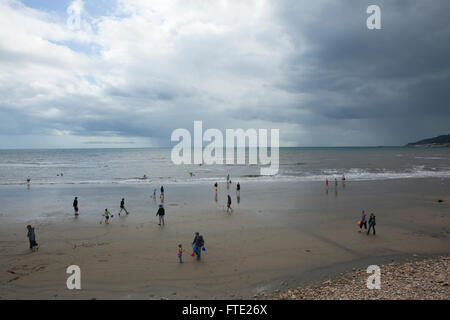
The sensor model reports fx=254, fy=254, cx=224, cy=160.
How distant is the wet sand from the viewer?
31.6 feet

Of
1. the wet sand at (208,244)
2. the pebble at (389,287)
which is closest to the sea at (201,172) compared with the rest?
the wet sand at (208,244)

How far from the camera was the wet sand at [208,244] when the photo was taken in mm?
9625

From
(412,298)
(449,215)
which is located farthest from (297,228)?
(449,215)

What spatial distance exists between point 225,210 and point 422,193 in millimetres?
23842

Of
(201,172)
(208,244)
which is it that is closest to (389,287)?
(208,244)

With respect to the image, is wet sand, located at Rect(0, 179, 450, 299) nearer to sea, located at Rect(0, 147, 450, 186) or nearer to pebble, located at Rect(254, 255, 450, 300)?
pebble, located at Rect(254, 255, 450, 300)

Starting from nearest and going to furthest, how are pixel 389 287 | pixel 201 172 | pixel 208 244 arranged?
pixel 389 287 < pixel 208 244 < pixel 201 172

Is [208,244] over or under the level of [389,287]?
under

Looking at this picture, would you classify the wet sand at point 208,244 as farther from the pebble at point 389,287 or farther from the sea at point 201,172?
the sea at point 201,172

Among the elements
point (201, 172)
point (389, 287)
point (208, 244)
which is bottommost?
point (208, 244)

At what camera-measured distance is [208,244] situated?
13.7 m

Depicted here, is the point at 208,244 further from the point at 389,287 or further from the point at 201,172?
the point at 201,172

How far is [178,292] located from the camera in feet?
29.6
